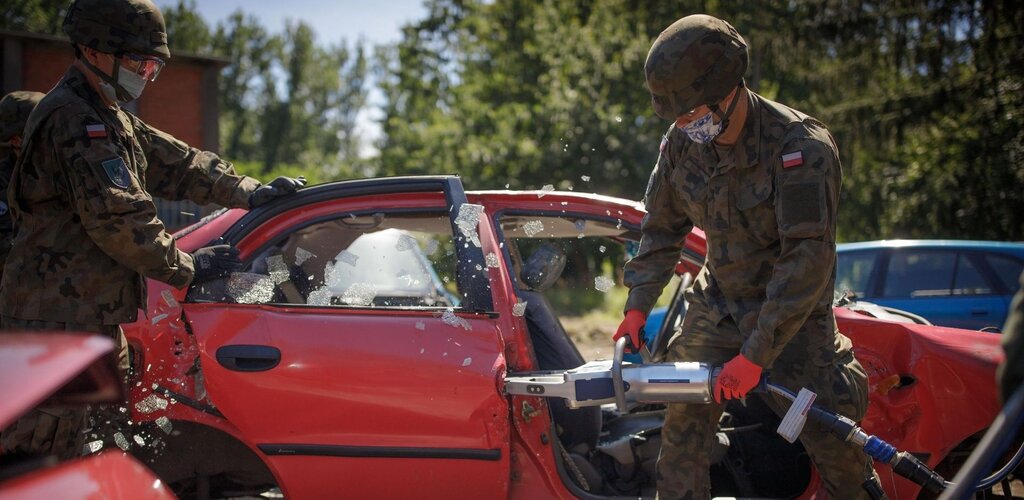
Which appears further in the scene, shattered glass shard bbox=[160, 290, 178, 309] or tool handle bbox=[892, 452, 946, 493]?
shattered glass shard bbox=[160, 290, 178, 309]

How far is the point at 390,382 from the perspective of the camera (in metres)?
2.75

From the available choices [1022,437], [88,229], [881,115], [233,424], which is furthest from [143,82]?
[881,115]

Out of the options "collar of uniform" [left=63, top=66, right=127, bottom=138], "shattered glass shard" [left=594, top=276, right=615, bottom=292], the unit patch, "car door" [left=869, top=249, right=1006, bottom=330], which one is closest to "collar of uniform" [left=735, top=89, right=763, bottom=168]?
"shattered glass shard" [left=594, top=276, right=615, bottom=292]

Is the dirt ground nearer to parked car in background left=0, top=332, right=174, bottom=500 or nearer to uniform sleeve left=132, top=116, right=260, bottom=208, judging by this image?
uniform sleeve left=132, top=116, right=260, bottom=208

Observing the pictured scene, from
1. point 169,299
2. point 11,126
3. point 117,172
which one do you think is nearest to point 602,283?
point 169,299

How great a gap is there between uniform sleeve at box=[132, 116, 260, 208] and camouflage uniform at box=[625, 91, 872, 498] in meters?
1.57

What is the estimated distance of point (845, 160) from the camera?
1452 centimetres

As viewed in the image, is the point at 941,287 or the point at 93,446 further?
the point at 941,287

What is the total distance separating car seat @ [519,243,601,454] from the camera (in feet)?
10.5

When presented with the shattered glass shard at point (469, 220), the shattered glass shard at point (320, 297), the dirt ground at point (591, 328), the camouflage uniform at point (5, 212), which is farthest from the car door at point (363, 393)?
the dirt ground at point (591, 328)

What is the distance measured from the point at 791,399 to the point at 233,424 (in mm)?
1802

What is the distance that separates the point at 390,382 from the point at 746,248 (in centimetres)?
124

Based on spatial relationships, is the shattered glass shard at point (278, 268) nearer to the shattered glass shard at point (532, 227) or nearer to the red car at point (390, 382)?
Result: the red car at point (390, 382)

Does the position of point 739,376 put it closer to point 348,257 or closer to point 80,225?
point 348,257
